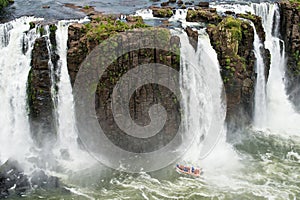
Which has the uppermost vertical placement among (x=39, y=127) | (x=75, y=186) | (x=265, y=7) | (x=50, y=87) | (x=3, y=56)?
(x=265, y=7)

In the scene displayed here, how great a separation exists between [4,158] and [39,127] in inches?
99.2

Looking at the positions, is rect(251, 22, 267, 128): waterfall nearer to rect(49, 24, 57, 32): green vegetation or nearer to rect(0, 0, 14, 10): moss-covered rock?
rect(49, 24, 57, 32): green vegetation

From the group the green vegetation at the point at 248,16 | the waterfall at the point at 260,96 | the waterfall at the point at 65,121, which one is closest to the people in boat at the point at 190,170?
the waterfall at the point at 65,121

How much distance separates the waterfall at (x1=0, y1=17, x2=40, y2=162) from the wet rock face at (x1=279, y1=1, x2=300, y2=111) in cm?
1667

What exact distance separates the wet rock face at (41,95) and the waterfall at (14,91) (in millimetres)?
360

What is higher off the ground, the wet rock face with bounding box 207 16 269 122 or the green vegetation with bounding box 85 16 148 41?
the green vegetation with bounding box 85 16 148 41

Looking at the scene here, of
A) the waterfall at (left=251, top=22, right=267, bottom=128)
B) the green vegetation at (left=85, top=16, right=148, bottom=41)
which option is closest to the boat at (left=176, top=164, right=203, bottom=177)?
the waterfall at (left=251, top=22, right=267, bottom=128)

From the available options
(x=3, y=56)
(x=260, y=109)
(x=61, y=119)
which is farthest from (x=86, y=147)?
(x=260, y=109)

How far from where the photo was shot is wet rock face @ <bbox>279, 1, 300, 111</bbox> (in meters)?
26.3

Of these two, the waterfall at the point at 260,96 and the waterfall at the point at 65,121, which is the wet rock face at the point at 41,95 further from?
the waterfall at the point at 260,96

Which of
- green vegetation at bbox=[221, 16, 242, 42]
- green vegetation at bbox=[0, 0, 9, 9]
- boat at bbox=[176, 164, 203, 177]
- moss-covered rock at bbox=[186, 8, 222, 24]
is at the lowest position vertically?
boat at bbox=[176, 164, 203, 177]

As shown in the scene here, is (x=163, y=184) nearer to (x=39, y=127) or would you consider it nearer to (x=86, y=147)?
(x=86, y=147)

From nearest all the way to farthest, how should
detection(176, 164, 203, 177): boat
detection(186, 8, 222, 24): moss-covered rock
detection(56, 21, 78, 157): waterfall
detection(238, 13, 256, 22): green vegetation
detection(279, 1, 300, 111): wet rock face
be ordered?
1. detection(176, 164, 203, 177): boat
2. detection(56, 21, 78, 157): waterfall
3. detection(238, 13, 256, 22): green vegetation
4. detection(186, 8, 222, 24): moss-covered rock
5. detection(279, 1, 300, 111): wet rock face

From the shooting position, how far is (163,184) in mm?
19375
